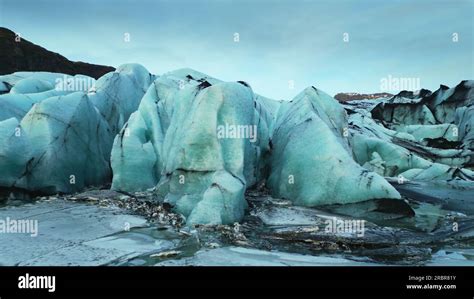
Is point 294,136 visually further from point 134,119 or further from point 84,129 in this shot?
point 84,129

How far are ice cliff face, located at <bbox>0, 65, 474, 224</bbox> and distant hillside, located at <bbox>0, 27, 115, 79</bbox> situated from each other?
107 feet

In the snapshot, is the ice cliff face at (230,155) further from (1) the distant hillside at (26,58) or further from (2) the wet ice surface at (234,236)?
(1) the distant hillside at (26,58)

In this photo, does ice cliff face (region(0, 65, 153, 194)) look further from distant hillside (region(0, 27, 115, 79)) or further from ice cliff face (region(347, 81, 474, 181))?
distant hillside (region(0, 27, 115, 79))

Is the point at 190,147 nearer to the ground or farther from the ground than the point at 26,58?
nearer to the ground

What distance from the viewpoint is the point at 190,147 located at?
883 centimetres

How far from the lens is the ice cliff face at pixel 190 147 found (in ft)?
28.5

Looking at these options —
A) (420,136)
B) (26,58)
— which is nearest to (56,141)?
(420,136)

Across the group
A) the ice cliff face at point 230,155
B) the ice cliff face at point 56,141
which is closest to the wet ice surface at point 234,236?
the ice cliff face at point 230,155

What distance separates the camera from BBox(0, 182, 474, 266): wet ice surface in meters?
5.54

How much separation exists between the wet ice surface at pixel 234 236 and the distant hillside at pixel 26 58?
39.1m

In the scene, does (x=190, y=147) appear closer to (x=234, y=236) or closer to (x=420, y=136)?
(x=234, y=236)

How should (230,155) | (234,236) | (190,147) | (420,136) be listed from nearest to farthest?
(234,236)
(230,155)
(190,147)
(420,136)

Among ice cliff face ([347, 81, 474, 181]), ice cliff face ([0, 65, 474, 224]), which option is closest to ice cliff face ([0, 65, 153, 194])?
ice cliff face ([0, 65, 474, 224])

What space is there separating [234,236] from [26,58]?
44853 mm
